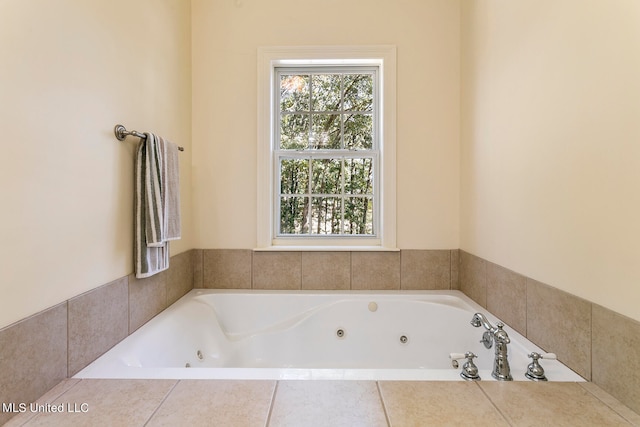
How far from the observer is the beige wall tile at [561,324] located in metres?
1.00

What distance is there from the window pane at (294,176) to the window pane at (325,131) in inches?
6.8

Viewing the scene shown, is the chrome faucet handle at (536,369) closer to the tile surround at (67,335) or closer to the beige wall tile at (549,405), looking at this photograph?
the beige wall tile at (549,405)

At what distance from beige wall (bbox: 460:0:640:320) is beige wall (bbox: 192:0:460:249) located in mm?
298

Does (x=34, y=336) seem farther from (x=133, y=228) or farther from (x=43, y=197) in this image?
(x=133, y=228)

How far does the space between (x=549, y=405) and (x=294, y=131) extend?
6.56ft

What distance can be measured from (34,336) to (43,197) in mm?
423

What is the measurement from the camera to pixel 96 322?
115cm

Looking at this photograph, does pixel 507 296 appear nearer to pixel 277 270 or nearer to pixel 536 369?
pixel 536 369

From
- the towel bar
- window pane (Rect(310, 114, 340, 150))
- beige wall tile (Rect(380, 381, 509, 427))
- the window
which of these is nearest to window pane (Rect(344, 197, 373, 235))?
the window

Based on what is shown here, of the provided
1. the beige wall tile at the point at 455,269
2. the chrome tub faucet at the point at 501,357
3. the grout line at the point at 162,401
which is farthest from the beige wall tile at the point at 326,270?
the grout line at the point at 162,401

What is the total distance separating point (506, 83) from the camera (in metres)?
1.47

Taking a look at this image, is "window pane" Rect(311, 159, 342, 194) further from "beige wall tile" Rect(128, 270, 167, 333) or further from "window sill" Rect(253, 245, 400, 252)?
"beige wall tile" Rect(128, 270, 167, 333)

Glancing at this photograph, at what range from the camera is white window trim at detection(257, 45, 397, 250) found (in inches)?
79.8

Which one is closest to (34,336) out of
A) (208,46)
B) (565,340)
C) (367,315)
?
(367,315)
